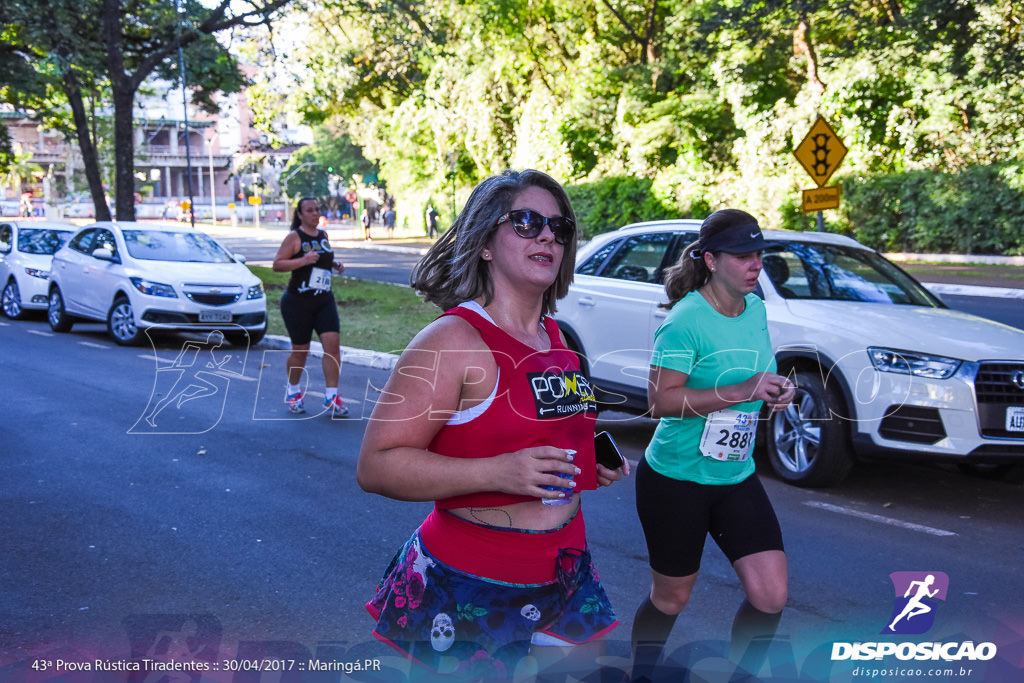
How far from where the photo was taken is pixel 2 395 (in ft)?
32.3

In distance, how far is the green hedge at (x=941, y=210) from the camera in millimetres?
25891

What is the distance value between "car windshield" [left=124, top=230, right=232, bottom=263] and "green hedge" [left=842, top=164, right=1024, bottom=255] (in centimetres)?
1983

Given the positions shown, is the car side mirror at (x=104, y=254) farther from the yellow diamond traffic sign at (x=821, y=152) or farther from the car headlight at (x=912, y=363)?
the car headlight at (x=912, y=363)

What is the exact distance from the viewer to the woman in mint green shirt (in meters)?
3.35

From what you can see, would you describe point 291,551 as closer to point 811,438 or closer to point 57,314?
point 811,438

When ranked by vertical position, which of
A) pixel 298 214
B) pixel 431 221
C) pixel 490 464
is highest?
pixel 298 214

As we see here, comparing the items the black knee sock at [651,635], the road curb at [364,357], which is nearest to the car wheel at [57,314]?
the road curb at [364,357]

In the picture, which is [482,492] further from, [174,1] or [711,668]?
[174,1]

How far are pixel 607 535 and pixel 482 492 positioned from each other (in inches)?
143

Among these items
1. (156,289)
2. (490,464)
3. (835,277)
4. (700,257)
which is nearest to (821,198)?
(835,277)

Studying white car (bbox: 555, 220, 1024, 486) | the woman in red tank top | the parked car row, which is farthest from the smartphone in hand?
the parked car row

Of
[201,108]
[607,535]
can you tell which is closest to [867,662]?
[607,535]

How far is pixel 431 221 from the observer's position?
48125 mm

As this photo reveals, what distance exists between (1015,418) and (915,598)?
2099mm
